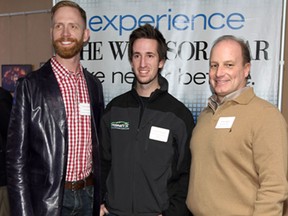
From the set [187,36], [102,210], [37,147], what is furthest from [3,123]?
[187,36]

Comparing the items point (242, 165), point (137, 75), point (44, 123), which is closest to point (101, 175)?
point (44, 123)

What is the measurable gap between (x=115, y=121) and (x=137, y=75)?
30 cm

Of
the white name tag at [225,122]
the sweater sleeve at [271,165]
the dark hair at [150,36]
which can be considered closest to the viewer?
the sweater sleeve at [271,165]

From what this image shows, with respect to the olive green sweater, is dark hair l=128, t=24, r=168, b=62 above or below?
above

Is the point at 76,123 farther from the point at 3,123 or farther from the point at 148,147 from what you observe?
the point at 3,123

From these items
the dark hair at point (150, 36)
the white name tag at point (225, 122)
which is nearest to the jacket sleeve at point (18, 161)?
the dark hair at point (150, 36)

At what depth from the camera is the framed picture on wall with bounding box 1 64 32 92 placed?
13.6 ft

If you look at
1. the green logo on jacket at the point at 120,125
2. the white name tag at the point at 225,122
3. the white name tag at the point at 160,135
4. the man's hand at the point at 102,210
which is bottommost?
the man's hand at the point at 102,210

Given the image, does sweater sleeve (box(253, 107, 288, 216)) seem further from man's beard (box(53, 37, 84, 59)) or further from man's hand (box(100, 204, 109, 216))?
man's beard (box(53, 37, 84, 59))

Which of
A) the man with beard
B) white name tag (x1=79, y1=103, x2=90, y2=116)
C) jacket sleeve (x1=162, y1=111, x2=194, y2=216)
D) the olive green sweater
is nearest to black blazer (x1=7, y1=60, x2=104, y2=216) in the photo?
the man with beard

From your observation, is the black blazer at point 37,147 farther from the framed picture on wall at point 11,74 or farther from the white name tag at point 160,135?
the framed picture on wall at point 11,74

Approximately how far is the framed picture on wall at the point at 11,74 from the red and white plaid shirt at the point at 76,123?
245cm

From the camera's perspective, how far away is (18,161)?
1702 mm

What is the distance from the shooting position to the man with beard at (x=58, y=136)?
1.71m
